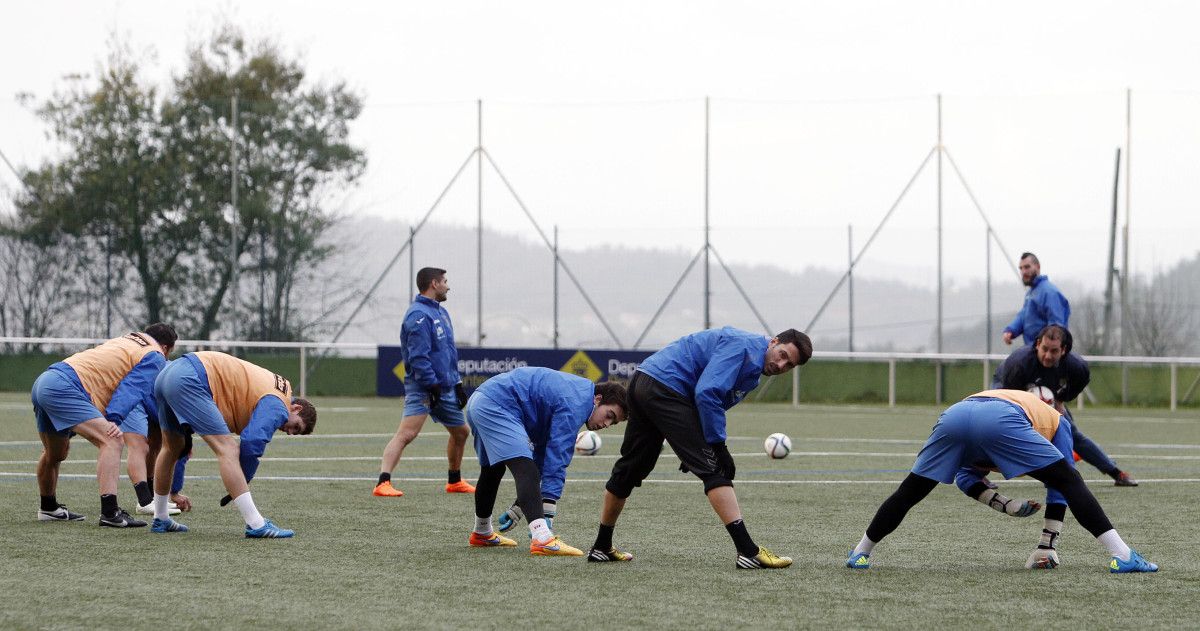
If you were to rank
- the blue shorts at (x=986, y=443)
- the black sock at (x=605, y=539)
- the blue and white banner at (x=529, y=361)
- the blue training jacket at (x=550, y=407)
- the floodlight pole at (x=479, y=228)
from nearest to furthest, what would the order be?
the blue shorts at (x=986, y=443), the black sock at (x=605, y=539), the blue training jacket at (x=550, y=407), the blue and white banner at (x=529, y=361), the floodlight pole at (x=479, y=228)

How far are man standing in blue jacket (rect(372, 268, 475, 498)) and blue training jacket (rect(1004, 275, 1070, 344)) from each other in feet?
18.7

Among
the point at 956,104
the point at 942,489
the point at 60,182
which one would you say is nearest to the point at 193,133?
the point at 60,182

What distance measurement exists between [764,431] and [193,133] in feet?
59.5

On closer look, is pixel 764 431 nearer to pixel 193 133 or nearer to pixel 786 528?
pixel 786 528

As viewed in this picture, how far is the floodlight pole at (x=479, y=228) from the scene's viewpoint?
32.3m

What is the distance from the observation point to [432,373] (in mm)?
12711

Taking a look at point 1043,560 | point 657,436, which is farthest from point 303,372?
point 1043,560

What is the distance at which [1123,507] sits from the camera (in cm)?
1138

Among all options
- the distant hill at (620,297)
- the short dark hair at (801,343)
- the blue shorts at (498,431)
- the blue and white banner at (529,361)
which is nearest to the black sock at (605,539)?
the blue shorts at (498,431)

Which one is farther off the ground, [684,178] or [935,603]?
[684,178]

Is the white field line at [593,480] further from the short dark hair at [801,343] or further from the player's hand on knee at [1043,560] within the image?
the short dark hair at [801,343]

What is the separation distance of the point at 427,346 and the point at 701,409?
200 inches

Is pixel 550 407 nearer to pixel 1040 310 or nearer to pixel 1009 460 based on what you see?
pixel 1009 460

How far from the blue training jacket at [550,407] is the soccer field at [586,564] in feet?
1.80
